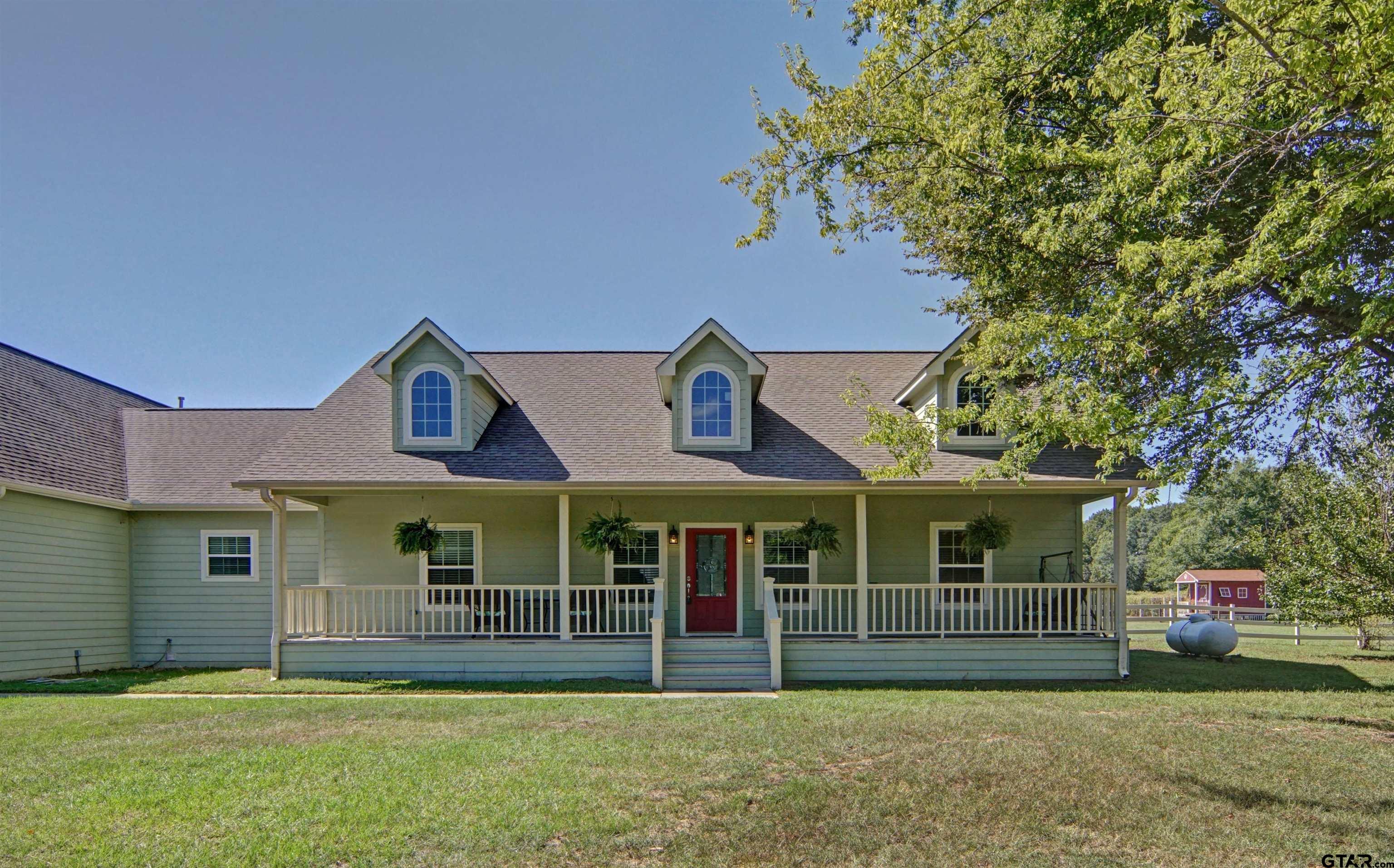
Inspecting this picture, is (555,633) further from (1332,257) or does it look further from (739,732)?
(1332,257)

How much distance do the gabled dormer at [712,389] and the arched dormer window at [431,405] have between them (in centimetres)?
353

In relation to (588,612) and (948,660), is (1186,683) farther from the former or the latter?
(588,612)

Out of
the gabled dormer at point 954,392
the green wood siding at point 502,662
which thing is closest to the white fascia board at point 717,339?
the gabled dormer at point 954,392

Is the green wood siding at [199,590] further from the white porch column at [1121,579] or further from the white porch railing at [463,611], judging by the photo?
the white porch column at [1121,579]

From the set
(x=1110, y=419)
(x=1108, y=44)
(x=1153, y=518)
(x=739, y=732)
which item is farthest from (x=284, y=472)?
(x=1153, y=518)

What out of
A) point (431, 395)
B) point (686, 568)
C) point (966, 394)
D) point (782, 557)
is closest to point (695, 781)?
point (686, 568)

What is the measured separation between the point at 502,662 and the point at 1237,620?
2728cm

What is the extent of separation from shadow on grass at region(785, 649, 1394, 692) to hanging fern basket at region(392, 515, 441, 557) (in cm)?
623

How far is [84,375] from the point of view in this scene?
1811 cm

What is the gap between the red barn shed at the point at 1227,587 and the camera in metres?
51.6

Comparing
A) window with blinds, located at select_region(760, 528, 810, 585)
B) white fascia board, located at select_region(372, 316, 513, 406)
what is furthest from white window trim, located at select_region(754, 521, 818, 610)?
white fascia board, located at select_region(372, 316, 513, 406)

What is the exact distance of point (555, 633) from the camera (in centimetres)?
1341

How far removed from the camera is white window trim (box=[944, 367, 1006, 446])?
1426 cm

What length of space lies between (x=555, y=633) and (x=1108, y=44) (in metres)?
11.5
